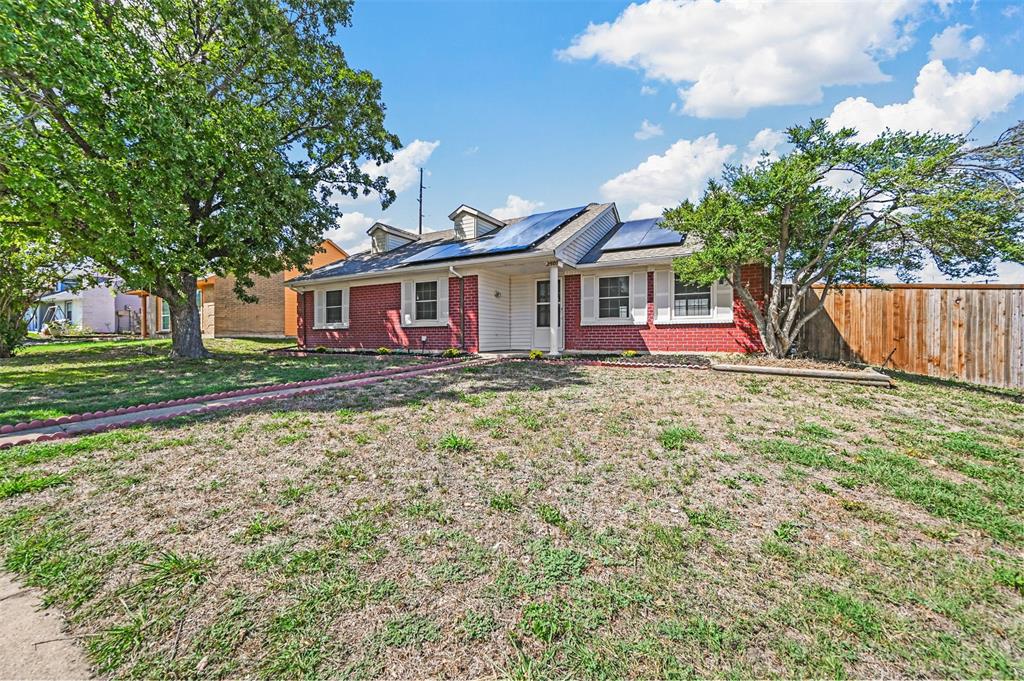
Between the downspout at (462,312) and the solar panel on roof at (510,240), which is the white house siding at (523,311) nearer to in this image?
the solar panel on roof at (510,240)

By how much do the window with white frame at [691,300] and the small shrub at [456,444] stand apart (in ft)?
28.9

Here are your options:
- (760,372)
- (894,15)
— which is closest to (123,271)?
(760,372)

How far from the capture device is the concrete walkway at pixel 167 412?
169 inches

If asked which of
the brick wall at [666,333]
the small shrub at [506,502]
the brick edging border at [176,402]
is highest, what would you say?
the brick wall at [666,333]

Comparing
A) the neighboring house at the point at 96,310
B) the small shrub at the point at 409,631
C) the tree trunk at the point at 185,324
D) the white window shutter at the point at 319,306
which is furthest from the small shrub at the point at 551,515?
the neighboring house at the point at 96,310

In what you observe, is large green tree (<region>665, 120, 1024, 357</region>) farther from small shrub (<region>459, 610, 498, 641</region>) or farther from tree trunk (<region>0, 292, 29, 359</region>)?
tree trunk (<region>0, 292, 29, 359</region>)

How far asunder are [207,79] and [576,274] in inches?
429

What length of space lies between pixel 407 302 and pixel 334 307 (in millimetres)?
3831

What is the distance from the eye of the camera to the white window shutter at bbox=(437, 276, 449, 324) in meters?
13.4

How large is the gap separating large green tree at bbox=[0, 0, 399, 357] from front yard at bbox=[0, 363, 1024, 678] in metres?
6.44

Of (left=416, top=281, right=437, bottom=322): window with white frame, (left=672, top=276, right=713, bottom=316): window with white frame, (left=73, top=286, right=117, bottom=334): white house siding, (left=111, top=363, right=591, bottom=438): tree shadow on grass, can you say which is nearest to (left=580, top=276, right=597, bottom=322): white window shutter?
(left=672, top=276, right=713, bottom=316): window with white frame

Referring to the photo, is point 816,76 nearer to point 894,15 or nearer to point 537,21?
point 894,15

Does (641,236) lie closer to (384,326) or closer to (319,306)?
(384,326)

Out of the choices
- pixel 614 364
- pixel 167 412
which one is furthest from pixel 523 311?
pixel 167 412
